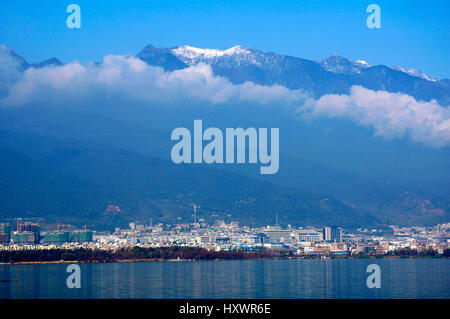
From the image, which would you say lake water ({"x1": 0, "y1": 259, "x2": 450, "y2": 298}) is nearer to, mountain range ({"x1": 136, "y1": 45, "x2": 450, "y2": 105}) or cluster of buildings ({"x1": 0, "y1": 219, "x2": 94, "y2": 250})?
cluster of buildings ({"x1": 0, "y1": 219, "x2": 94, "y2": 250})

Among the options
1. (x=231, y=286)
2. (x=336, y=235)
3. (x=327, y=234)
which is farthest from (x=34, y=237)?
(x=231, y=286)

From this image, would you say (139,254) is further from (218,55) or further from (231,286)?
(218,55)

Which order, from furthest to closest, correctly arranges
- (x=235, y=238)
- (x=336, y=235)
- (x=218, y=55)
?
(x=218, y=55), (x=336, y=235), (x=235, y=238)

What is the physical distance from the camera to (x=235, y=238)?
5488 centimetres

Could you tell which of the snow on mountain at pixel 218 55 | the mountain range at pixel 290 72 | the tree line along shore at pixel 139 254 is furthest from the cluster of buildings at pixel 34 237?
the snow on mountain at pixel 218 55

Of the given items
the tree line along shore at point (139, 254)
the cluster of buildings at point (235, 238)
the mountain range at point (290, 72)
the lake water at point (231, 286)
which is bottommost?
the lake water at point (231, 286)

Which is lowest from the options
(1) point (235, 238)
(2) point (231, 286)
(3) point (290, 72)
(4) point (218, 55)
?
(2) point (231, 286)

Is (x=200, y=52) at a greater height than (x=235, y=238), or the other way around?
(x=200, y=52)

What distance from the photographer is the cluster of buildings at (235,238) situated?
46.1 m

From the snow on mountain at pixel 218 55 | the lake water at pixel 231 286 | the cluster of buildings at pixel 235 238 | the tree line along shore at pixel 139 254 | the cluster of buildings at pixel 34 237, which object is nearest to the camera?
the lake water at pixel 231 286

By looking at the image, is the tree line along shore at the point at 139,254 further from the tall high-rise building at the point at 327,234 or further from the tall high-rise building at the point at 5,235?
the tall high-rise building at the point at 327,234

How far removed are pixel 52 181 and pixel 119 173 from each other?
7.66m
